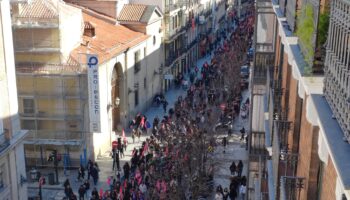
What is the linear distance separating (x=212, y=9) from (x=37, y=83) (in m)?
40.5

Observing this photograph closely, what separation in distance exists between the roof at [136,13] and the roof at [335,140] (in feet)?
98.8

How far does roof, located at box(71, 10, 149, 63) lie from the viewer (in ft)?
91.7

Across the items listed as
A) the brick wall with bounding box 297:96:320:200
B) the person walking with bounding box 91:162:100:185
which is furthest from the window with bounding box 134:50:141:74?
the brick wall with bounding box 297:96:320:200

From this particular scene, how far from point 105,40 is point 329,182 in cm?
2559

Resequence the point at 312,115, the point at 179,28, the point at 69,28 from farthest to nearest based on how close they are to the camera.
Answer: the point at 179,28
the point at 69,28
the point at 312,115

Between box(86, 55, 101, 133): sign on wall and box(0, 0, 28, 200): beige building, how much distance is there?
490 centimetres

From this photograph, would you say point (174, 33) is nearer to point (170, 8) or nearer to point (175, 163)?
point (170, 8)

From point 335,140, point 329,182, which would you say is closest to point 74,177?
point 329,182

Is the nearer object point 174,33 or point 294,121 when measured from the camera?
point 294,121

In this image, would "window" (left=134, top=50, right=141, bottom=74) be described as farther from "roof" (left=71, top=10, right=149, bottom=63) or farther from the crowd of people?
the crowd of people

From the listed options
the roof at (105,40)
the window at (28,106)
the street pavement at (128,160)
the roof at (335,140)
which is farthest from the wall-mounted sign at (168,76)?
the roof at (335,140)

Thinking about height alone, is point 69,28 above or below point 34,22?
below

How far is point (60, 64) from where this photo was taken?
25953mm

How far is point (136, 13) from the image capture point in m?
36.4
